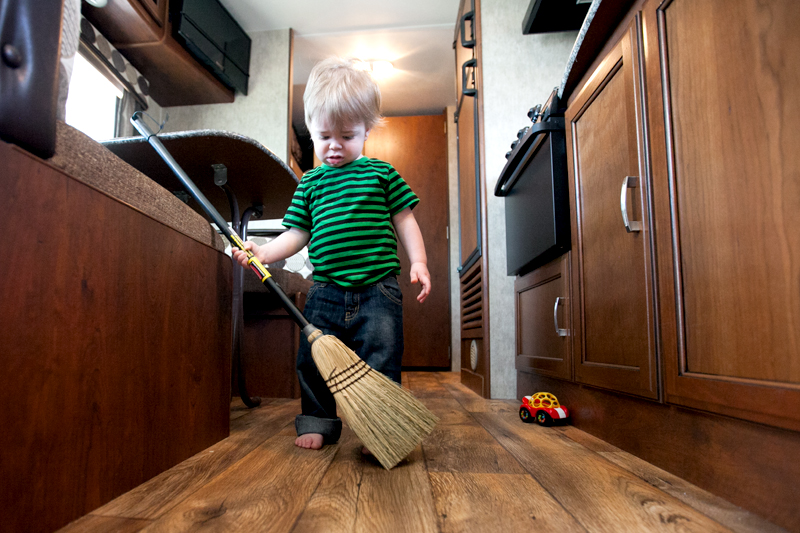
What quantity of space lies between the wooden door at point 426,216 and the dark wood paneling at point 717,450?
2606 millimetres

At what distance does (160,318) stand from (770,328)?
82 centimetres

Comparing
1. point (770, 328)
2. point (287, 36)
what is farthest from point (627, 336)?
point (287, 36)

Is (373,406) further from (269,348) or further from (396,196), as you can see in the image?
(269,348)

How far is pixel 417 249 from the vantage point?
1124mm

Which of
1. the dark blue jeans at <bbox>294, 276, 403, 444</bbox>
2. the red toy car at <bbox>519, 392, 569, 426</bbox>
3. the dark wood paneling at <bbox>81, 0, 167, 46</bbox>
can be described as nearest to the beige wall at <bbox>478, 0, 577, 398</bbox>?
the red toy car at <bbox>519, 392, 569, 426</bbox>

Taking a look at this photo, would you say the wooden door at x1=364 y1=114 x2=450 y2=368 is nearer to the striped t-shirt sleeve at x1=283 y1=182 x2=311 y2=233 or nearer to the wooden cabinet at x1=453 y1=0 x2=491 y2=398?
the wooden cabinet at x1=453 y1=0 x2=491 y2=398

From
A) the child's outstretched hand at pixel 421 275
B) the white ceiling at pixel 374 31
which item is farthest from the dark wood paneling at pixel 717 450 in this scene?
the white ceiling at pixel 374 31

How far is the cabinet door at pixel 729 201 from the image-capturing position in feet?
1.78

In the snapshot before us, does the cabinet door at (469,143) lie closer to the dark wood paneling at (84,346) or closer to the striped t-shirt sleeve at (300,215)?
the striped t-shirt sleeve at (300,215)

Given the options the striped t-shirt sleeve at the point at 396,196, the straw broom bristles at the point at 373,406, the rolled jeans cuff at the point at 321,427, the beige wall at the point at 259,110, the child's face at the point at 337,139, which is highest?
the beige wall at the point at 259,110

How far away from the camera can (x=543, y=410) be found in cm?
125

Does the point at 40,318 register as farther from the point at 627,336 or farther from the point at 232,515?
the point at 627,336

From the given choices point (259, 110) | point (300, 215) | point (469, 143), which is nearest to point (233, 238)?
point (300, 215)

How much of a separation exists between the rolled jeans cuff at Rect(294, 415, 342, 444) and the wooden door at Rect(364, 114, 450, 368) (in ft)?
8.52
